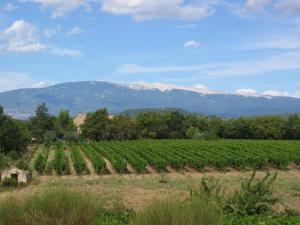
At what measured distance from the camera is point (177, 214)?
643 centimetres

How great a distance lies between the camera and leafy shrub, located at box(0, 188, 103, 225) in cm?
734

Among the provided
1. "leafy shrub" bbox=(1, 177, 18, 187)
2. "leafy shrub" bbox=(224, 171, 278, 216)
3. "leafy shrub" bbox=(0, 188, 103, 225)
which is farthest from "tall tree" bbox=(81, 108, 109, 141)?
"leafy shrub" bbox=(0, 188, 103, 225)

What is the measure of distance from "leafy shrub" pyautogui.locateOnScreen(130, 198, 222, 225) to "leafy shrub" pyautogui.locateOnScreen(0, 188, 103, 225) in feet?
3.44

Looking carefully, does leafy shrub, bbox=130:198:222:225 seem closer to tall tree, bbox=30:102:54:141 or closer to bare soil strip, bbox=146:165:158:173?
bare soil strip, bbox=146:165:158:173

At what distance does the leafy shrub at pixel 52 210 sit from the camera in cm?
734

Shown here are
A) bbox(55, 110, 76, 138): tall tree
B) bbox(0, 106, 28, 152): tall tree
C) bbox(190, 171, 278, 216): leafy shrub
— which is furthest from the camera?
bbox(55, 110, 76, 138): tall tree

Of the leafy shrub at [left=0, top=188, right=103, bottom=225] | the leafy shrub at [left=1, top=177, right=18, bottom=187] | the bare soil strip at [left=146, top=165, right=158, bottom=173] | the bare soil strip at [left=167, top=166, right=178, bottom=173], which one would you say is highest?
the leafy shrub at [left=0, top=188, right=103, bottom=225]

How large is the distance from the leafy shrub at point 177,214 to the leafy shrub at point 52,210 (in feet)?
3.44

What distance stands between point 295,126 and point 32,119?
180ft

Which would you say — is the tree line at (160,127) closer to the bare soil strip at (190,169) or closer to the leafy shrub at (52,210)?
the bare soil strip at (190,169)

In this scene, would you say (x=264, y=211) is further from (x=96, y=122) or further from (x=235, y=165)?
(x=96, y=122)

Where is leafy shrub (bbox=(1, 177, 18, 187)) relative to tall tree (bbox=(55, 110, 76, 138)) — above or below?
below

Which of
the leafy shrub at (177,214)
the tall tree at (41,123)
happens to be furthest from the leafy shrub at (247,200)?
the tall tree at (41,123)

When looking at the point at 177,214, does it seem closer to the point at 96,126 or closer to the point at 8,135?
the point at 8,135
